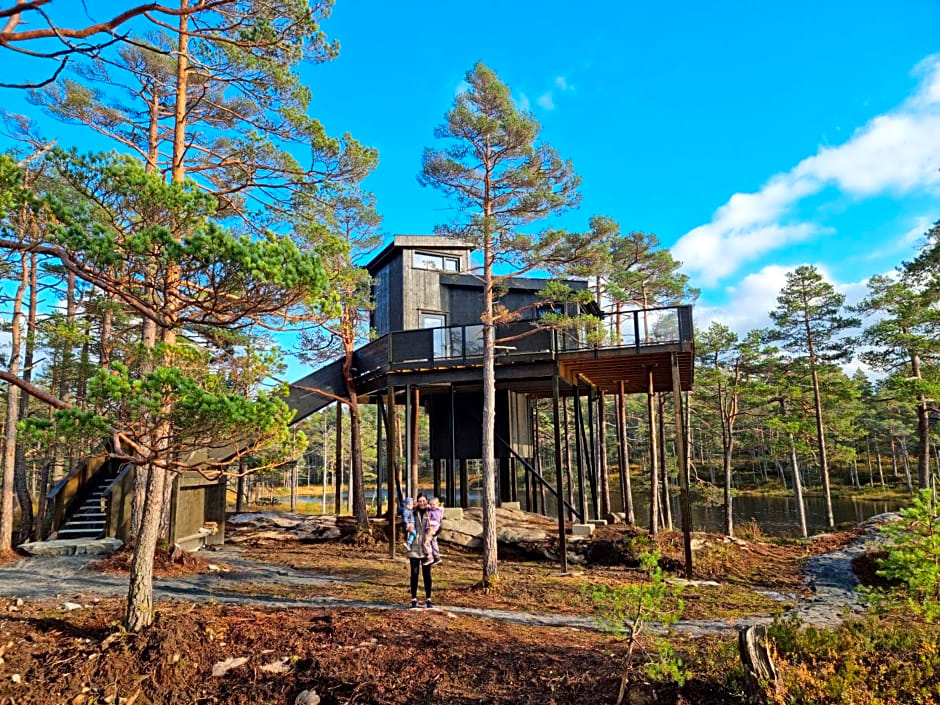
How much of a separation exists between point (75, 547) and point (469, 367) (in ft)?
31.6

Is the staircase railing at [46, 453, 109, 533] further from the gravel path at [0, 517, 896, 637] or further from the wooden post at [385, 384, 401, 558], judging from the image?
the wooden post at [385, 384, 401, 558]

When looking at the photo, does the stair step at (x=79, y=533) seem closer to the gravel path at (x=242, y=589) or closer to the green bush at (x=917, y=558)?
the gravel path at (x=242, y=589)

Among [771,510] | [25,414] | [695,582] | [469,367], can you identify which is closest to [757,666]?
[695,582]

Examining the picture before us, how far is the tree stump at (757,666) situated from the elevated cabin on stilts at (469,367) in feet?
23.4

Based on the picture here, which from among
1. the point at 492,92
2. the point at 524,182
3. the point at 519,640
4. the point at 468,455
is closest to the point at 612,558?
the point at 468,455

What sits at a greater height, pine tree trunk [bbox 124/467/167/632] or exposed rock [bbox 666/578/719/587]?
pine tree trunk [bbox 124/467/167/632]

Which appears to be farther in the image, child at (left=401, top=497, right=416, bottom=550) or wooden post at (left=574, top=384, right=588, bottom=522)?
wooden post at (left=574, top=384, right=588, bottom=522)

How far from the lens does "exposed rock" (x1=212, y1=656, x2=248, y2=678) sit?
215 inches

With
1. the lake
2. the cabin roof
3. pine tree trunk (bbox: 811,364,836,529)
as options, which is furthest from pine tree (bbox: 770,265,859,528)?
the cabin roof

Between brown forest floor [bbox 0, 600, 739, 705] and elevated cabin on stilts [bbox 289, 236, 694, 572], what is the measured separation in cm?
664

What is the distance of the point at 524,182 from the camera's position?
1170cm

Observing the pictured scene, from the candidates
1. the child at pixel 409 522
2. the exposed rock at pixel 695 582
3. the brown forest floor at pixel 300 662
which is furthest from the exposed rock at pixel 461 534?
the brown forest floor at pixel 300 662

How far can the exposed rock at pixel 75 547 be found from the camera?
11727mm

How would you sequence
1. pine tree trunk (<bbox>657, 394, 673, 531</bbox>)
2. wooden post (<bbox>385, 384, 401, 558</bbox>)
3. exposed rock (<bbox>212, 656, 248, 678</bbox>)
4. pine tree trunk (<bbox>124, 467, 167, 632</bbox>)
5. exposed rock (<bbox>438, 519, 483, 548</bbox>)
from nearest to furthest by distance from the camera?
exposed rock (<bbox>212, 656, 248, 678</bbox>) → pine tree trunk (<bbox>124, 467, 167, 632</bbox>) → wooden post (<bbox>385, 384, 401, 558</bbox>) → exposed rock (<bbox>438, 519, 483, 548</bbox>) → pine tree trunk (<bbox>657, 394, 673, 531</bbox>)
